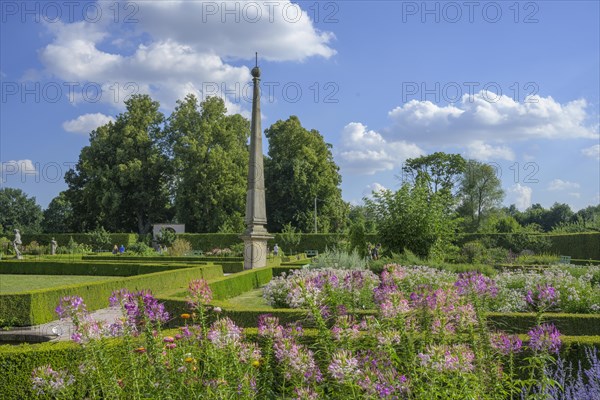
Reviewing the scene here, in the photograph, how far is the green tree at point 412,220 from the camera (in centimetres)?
1519

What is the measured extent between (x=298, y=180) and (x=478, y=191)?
23.4 m

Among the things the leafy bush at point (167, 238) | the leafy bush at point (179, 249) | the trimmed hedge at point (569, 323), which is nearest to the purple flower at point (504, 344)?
the trimmed hedge at point (569, 323)

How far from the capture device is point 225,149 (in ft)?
134

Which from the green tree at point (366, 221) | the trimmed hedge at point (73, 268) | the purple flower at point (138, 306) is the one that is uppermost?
the green tree at point (366, 221)

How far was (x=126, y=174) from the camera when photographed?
4075cm

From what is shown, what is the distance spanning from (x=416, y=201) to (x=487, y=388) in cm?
1256

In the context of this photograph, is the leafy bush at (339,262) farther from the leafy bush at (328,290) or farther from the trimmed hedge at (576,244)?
the trimmed hedge at (576,244)

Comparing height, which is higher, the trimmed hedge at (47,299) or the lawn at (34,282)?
the trimmed hedge at (47,299)

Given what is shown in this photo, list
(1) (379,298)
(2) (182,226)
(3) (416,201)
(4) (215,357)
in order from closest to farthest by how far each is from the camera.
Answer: (4) (215,357), (1) (379,298), (3) (416,201), (2) (182,226)

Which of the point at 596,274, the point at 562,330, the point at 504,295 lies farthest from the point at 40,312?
the point at 596,274

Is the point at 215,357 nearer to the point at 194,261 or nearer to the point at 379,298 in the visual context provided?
the point at 379,298

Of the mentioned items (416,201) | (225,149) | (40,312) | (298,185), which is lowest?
(40,312)

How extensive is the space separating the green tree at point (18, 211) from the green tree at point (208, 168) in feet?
133

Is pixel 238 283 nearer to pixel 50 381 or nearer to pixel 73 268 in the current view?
pixel 50 381
